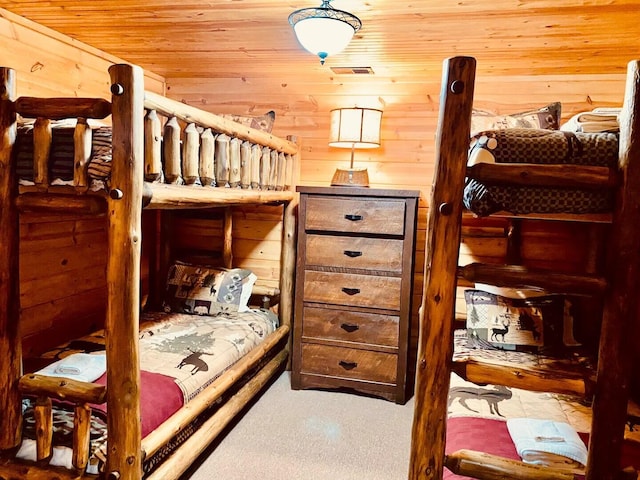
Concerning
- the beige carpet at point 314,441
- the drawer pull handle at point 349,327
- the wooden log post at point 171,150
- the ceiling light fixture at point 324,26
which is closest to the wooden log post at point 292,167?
the drawer pull handle at point 349,327

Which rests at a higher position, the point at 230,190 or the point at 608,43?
the point at 608,43

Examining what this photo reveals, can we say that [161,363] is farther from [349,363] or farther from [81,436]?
[349,363]

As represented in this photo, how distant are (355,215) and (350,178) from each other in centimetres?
30

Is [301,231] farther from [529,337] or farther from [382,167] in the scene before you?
[529,337]

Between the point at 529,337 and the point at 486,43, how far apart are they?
1.46m

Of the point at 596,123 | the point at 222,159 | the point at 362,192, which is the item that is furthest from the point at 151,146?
the point at 362,192

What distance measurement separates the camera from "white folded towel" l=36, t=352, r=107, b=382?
183cm

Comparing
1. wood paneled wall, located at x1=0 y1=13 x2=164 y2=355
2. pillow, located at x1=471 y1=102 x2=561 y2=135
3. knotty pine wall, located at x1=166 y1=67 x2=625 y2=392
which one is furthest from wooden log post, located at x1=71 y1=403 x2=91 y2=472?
pillow, located at x1=471 y1=102 x2=561 y2=135

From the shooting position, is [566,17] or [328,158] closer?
[566,17]

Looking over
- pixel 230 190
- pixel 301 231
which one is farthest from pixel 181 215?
pixel 230 190

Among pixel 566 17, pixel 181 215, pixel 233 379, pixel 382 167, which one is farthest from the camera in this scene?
pixel 181 215

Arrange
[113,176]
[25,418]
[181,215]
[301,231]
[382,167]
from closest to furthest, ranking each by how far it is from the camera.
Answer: [113,176] → [25,418] → [301,231] → [382,167] → [181,215]

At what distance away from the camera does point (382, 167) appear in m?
3.24

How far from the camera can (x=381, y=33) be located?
→ 8.00 ft
